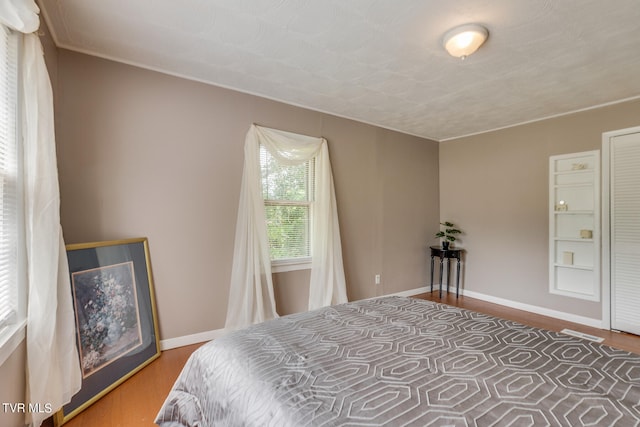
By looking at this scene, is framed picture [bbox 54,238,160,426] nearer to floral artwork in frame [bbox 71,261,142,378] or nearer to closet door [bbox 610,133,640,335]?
floral artwork in frame [bbox 71,261,142,378]

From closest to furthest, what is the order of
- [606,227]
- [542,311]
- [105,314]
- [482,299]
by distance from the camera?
[105,314], [606,227], [542,311], [482,299]

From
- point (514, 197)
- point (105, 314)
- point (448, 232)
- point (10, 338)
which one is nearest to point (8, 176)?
point (10, 338)

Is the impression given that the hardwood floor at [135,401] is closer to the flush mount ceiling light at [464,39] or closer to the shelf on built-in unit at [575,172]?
the flush mount ceiling light at [464,39]

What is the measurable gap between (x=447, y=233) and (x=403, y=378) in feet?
13.3

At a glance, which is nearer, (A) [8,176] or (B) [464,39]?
(A) [8,176]

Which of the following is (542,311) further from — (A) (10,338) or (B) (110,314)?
(A) (10,338)

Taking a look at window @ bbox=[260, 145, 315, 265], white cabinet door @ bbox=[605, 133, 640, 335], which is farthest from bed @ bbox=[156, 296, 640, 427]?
white cabinet door @ bbox=[605, 133, 640, 335]

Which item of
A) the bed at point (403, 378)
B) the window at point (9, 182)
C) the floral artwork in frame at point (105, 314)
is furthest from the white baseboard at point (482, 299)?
the window at point (9, 182)

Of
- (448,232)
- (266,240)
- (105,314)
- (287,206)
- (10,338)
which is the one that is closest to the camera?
(10,338)

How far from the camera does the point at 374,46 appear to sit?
221 centimetres

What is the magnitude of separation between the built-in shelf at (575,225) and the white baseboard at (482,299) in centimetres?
27

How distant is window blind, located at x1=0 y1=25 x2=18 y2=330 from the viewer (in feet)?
4.61

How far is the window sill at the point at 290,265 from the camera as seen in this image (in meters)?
3.27

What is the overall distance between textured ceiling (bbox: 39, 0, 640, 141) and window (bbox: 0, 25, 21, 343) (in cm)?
64
